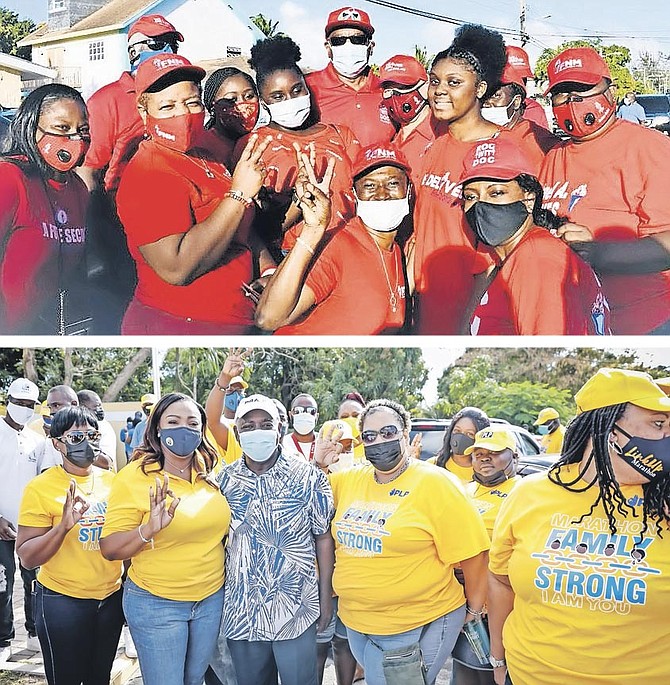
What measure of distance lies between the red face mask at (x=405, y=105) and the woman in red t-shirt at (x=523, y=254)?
1.00ft

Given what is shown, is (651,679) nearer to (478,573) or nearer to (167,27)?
(478,573)

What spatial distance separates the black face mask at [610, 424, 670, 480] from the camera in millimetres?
2336

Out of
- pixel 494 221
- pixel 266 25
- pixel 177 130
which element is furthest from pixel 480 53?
pixel 177 130

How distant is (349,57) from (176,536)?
2155mm

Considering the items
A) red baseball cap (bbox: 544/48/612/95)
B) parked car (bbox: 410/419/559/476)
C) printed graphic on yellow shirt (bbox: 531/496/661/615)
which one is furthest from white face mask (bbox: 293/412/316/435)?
printed graphic on yellow shirt (bbox: 531/496/661/615)

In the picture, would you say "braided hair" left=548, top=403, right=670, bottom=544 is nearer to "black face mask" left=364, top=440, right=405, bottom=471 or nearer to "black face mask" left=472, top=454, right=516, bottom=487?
"black face mask" left=364, top=440, right=405, bottom=471

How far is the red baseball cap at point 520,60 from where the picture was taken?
12.1 feet

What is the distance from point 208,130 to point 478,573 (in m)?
2.23

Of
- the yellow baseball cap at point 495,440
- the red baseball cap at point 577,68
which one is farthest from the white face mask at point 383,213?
the yellow baseball cap at point 495,440

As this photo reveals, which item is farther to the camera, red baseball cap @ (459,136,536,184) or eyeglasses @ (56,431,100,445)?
red baseball cap @ (459,136,536,184)

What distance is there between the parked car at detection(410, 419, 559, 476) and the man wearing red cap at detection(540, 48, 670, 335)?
133 cm

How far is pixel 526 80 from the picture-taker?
3678mm

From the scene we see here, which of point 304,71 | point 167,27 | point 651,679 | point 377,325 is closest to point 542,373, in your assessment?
point 377,325

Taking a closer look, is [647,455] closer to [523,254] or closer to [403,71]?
[523,254]
